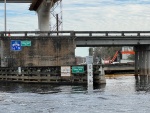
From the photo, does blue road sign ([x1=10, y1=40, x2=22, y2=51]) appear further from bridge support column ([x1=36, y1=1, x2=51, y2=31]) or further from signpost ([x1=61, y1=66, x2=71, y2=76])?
signpost ([x1=61, y1=66, x2=71, y2=76])

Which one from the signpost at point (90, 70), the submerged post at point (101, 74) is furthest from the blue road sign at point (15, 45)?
the signpost at point (90, 70)

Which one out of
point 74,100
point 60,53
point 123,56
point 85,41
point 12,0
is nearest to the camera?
point 74,100

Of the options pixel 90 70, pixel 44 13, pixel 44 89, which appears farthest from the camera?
pixel 44 13

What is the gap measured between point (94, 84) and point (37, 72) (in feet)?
22.0

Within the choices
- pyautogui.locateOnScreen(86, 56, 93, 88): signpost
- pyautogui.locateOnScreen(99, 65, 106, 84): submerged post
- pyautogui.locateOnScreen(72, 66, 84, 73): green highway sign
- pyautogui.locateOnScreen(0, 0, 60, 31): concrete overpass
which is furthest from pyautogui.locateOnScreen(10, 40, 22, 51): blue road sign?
pyautogui.locateOnScreen(86, 56, 93, 88): signpost

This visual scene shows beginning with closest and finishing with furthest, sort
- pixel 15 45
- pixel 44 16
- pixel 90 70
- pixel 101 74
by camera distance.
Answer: pixel 90 70, pixel 101 74, pixel 15 45, pixel 44 16

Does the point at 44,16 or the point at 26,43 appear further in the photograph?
the point at 44,16

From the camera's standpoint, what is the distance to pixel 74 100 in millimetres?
27562

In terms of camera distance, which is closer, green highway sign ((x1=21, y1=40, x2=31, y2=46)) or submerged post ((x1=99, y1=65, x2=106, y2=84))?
submerged post ((x1=99, y1=65, x2=106, y2=84))

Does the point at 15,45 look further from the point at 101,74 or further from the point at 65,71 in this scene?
the point at 101,74

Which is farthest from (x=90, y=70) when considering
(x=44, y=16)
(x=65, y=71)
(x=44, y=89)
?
(x=44, y=16)

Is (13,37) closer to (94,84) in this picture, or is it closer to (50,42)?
(50,42)

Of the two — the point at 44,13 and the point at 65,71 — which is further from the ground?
the point at 44,13

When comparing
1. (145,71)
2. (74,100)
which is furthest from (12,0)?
(74,100)
